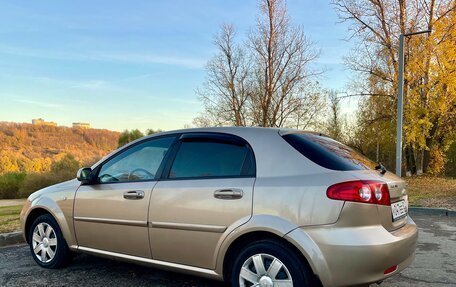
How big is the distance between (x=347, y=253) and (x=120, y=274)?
8.84 ft

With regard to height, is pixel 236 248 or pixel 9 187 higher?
pixel 236 248

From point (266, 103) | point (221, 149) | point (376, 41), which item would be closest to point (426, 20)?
point (376, 41)

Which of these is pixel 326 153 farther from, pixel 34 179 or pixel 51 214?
pixel 34 179

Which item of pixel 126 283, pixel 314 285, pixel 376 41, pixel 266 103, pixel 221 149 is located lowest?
pixel 126 283

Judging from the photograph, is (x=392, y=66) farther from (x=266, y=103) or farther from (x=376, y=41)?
(x=266, y=103)

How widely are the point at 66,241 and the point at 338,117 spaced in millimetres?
33463

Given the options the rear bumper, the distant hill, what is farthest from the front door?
the distant hill

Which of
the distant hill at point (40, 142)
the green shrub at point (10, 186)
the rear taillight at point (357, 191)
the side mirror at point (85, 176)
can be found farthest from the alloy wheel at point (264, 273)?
the distant hill at point (40, 142)

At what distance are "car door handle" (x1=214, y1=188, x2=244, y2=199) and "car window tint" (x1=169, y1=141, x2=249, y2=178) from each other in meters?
0.17

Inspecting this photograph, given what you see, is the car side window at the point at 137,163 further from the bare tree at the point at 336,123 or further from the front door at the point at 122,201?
the bare tree at the point at 336,123

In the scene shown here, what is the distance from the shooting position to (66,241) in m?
4.45

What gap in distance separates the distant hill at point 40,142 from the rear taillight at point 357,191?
50.3 meters

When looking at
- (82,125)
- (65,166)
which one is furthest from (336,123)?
(82,125)

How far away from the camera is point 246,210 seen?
3193 mm
